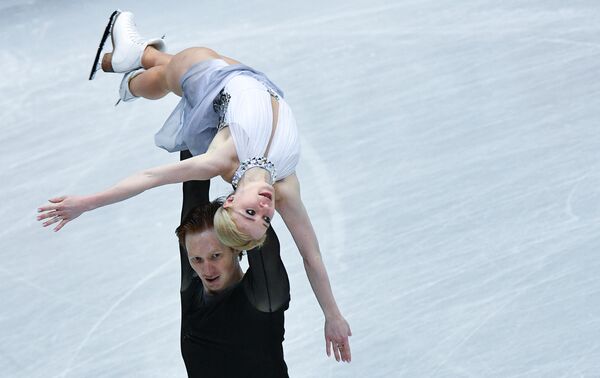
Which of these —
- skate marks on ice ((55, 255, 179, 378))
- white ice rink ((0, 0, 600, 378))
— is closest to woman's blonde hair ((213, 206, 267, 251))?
white ice rink ((0, 0, 600, 378))

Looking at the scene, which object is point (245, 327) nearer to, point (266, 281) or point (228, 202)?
point (266, 281)

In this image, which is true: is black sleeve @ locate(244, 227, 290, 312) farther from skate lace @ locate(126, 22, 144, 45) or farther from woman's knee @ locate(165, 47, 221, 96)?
skate lace @ locate(126, 22, 144, 45)

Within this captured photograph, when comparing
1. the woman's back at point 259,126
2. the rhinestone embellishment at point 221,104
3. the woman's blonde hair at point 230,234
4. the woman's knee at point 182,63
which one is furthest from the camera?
the woman's knee at point 182,63

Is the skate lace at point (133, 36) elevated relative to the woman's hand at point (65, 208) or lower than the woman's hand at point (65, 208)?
lower

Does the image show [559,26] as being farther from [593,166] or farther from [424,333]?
[424,333]

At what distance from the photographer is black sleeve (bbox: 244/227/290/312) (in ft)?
9.85

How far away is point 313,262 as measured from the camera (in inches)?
137

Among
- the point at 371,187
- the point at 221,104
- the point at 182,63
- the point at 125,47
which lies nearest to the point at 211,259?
the point at 221,104

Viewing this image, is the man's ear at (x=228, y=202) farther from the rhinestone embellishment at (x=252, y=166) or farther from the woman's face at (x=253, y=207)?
the rhinestone embellishment at (x=252, y=166)

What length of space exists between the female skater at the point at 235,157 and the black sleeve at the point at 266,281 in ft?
0.21

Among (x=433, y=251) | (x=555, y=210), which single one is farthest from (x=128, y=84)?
(x=555, y=210)

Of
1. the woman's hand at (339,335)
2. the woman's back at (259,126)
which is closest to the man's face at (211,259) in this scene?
the woman's back at (259,126)

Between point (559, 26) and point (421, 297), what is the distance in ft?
8.37

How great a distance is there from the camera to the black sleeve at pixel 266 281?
3.00 metres
